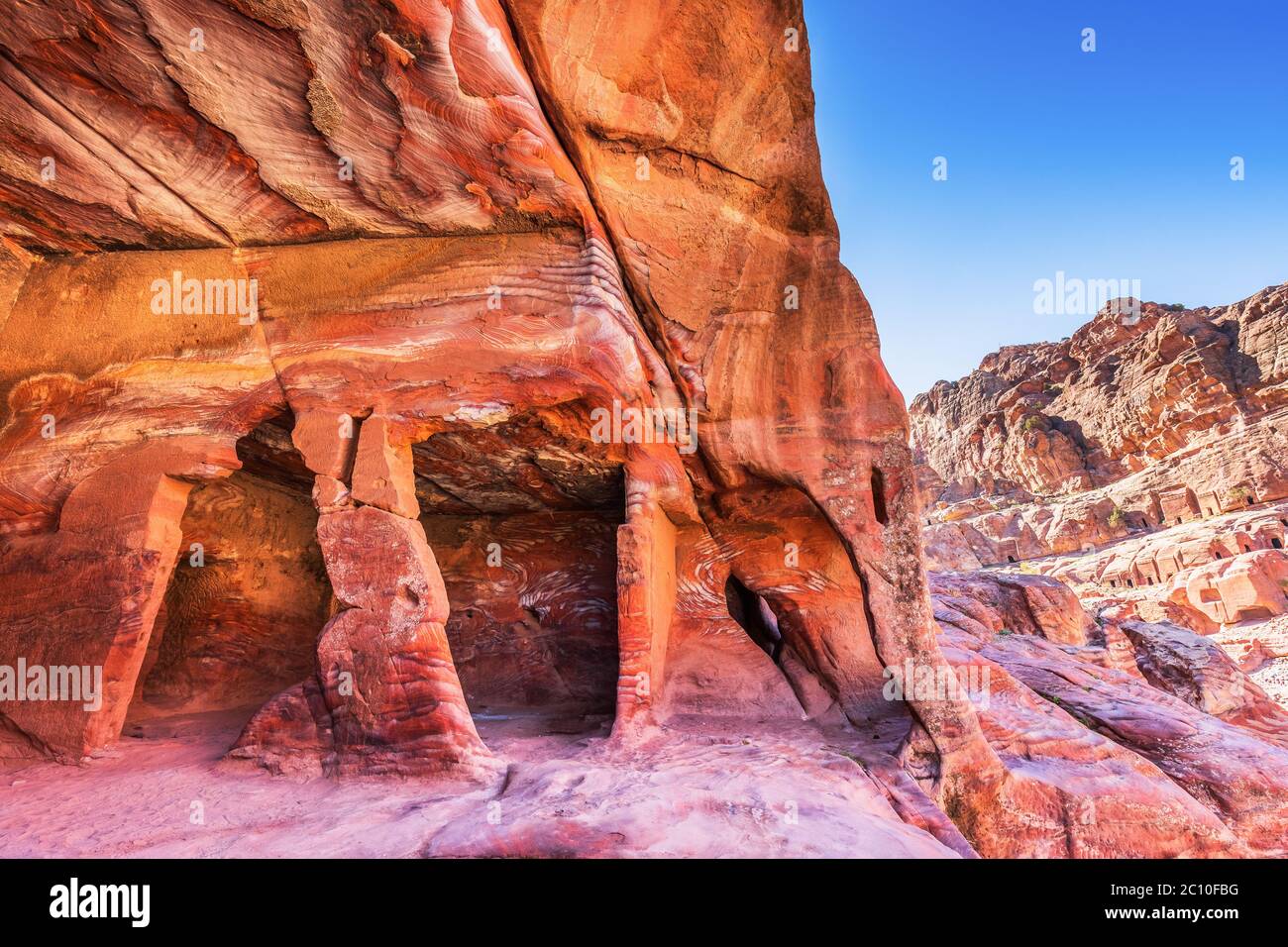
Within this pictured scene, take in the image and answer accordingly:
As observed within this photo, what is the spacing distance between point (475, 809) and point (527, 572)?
6.03m

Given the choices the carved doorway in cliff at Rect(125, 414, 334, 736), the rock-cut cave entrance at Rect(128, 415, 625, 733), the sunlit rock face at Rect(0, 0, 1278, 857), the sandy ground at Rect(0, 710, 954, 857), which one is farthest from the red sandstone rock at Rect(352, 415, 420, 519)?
the carved doorway in cliff at Rect(125, 414, 334, 736)

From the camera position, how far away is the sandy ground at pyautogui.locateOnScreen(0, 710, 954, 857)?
12.5 ft

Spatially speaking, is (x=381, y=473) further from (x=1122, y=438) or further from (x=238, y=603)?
(x=1122, y=438)

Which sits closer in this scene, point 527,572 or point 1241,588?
point 527,572

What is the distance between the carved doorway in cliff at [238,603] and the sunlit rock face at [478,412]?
5 centimetres

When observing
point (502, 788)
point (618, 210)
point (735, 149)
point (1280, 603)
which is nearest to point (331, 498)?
Result: point (502, 788)

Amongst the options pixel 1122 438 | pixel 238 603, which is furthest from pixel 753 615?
pixel 1122 438

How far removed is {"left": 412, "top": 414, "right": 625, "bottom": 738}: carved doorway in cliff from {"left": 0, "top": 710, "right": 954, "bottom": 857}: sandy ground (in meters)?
2.99

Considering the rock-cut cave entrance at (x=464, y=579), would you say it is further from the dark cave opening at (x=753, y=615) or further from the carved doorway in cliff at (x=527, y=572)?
the dark cave opening at (x=753, y=615)

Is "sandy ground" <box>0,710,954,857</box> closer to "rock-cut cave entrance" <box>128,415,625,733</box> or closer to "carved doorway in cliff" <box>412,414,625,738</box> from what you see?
"rock-cut cave entrance" <box>128,415,625,733</box>

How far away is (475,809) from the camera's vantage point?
173 inches

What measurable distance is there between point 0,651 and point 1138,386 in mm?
60260

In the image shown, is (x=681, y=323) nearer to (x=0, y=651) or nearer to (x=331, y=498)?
(x=331, y=498)

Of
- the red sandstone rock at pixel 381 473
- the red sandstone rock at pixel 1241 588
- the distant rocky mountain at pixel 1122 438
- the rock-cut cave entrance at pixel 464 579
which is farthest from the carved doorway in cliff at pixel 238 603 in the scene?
the distant rocky mountain at pixel 1122 438
